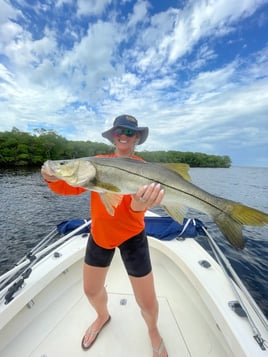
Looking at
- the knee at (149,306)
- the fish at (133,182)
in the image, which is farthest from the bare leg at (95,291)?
the fish at (133,182)

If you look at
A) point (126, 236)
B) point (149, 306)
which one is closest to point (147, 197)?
point (126, 236)

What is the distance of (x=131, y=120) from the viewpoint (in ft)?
Answer: 8.08

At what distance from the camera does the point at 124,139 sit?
2453 millimetres

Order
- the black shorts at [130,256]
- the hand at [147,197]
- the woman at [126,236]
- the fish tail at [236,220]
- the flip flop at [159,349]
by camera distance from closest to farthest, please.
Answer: the fish tail at [236,220], the hand at [147,197], the woman at [126,236], the black shorts at [130,256], the flip flop at [159,349]

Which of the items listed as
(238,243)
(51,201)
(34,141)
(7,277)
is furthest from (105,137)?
(34,141)

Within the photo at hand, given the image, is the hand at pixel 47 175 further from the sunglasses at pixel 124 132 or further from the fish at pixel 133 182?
the sunglasses at pixel 124 132

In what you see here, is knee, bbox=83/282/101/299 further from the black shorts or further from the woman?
the black shorts

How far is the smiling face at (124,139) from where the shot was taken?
243cm

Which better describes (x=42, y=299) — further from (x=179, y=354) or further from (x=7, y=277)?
(x=179, y=354)

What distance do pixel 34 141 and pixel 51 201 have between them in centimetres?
5575

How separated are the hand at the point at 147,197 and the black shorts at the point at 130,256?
44cm

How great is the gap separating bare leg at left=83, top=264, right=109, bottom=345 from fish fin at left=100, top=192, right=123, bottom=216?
2.61ft

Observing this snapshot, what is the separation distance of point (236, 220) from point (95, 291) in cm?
181

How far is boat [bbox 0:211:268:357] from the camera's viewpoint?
90.1 inches
